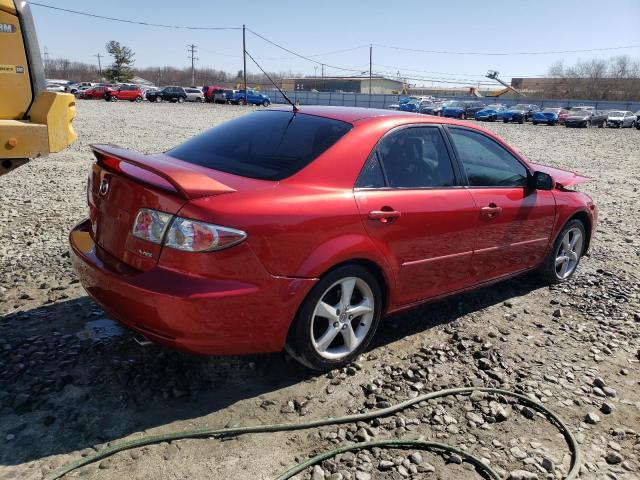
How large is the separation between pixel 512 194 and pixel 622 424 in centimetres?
189

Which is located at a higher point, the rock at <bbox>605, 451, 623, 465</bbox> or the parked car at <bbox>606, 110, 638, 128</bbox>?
the parked car at <bbox>606, 110, 638, 128</bbox>

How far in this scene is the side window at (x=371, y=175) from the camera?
10.6 feet

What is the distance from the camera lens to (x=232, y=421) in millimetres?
2750

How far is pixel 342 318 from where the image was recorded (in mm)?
3215

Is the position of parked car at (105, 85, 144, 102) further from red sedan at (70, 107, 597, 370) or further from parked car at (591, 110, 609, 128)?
red sedan at (70, 107, 597, 370)

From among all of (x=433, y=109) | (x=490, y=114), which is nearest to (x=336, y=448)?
(x=490, y=114)

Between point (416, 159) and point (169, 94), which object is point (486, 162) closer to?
point (416, 159)

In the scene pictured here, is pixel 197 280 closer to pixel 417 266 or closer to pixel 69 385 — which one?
pixel 69 385

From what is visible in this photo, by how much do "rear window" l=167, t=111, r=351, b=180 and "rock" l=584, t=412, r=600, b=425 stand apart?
7.10 feet

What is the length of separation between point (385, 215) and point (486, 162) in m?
1.44

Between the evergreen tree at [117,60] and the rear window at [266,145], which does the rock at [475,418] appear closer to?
the rear window at [266,145]

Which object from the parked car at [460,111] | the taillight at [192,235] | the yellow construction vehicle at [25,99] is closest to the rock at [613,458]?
the taillight at [192,235]

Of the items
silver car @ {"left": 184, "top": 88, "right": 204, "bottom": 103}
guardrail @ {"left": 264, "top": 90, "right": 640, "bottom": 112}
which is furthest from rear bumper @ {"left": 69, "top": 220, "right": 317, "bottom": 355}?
guardrail @ {"left": 264, "top": 90, "right": 640, "bottom": 112}

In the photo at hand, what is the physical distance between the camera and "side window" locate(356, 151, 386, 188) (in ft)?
10.6
